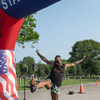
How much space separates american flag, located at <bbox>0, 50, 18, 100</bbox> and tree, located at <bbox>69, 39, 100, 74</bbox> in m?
44.5

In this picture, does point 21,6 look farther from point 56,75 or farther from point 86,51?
point 86,51

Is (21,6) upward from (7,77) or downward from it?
upward

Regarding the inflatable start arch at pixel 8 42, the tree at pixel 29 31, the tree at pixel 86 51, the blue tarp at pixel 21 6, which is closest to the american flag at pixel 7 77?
the inflatable start arch at pixel 8 42

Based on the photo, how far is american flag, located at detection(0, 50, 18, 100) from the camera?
4.59 meters

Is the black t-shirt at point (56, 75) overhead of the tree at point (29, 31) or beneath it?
beneath

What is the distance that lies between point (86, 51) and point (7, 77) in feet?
155

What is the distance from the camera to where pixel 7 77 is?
4664mm

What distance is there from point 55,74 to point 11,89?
146 cm

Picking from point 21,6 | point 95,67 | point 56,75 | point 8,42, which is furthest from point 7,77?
point 95,67

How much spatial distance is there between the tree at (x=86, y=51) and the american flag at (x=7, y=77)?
146 ft

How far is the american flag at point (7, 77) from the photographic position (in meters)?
4.59

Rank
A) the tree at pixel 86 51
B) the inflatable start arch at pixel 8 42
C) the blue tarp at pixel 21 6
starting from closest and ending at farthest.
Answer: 1. the blue tarp at pixel 21 6
2. the inflatable start arch at pixel 8 42
3. the tree at pixel 86 51

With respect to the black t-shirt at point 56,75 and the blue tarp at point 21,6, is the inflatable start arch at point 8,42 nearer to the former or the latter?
the blue tarp at point 21,6

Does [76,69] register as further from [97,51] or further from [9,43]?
[9,43]
